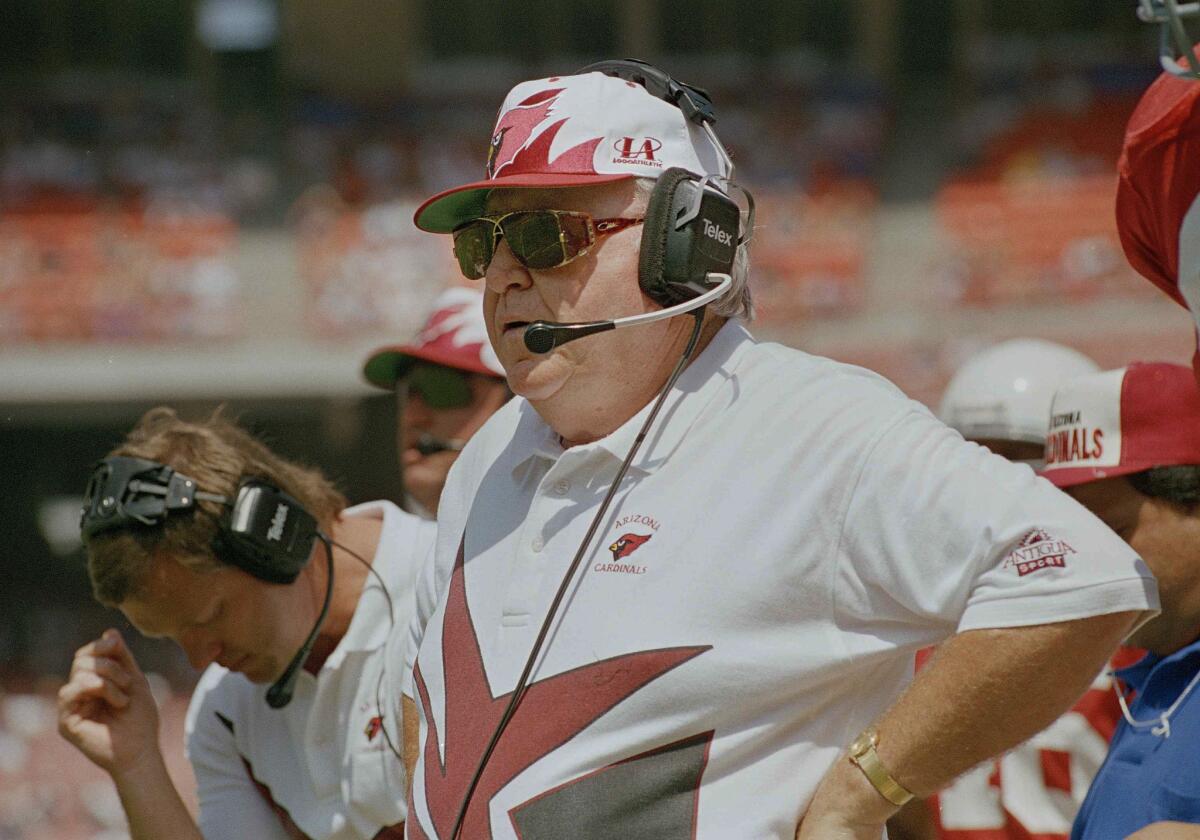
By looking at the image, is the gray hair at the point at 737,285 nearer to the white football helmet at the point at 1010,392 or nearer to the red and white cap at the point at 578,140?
the red and white cap at the point at 578,140

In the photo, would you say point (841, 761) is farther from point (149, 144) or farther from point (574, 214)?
point (149, 144)

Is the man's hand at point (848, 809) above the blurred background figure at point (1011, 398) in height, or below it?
above

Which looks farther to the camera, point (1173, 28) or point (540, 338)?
point (540, 338)

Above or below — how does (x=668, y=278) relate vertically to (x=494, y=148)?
below

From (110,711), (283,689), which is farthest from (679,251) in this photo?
(110,711)

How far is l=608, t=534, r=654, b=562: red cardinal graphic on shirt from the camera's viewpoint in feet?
5.51

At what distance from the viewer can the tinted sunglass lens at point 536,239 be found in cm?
177

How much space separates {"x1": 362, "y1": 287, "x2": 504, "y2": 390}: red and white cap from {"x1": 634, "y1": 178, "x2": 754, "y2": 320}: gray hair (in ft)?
4.60

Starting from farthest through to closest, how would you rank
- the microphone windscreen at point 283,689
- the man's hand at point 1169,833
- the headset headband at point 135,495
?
the microphone windscreen at point 283,689, the headset headband at point 135,495, the man's hand at point 1169,833

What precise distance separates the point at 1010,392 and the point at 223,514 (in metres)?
1.70

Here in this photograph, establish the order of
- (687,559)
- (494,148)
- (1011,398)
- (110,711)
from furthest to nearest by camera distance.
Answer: (1011,398)
(110,711)
(494,148)
(687,559)

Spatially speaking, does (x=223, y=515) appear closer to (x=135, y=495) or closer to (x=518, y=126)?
(x=135, y=495)

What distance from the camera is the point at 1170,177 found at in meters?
1.37

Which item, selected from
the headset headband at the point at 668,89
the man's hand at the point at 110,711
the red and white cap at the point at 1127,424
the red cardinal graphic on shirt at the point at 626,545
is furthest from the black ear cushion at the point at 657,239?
the man's hand at the point at 110,711
